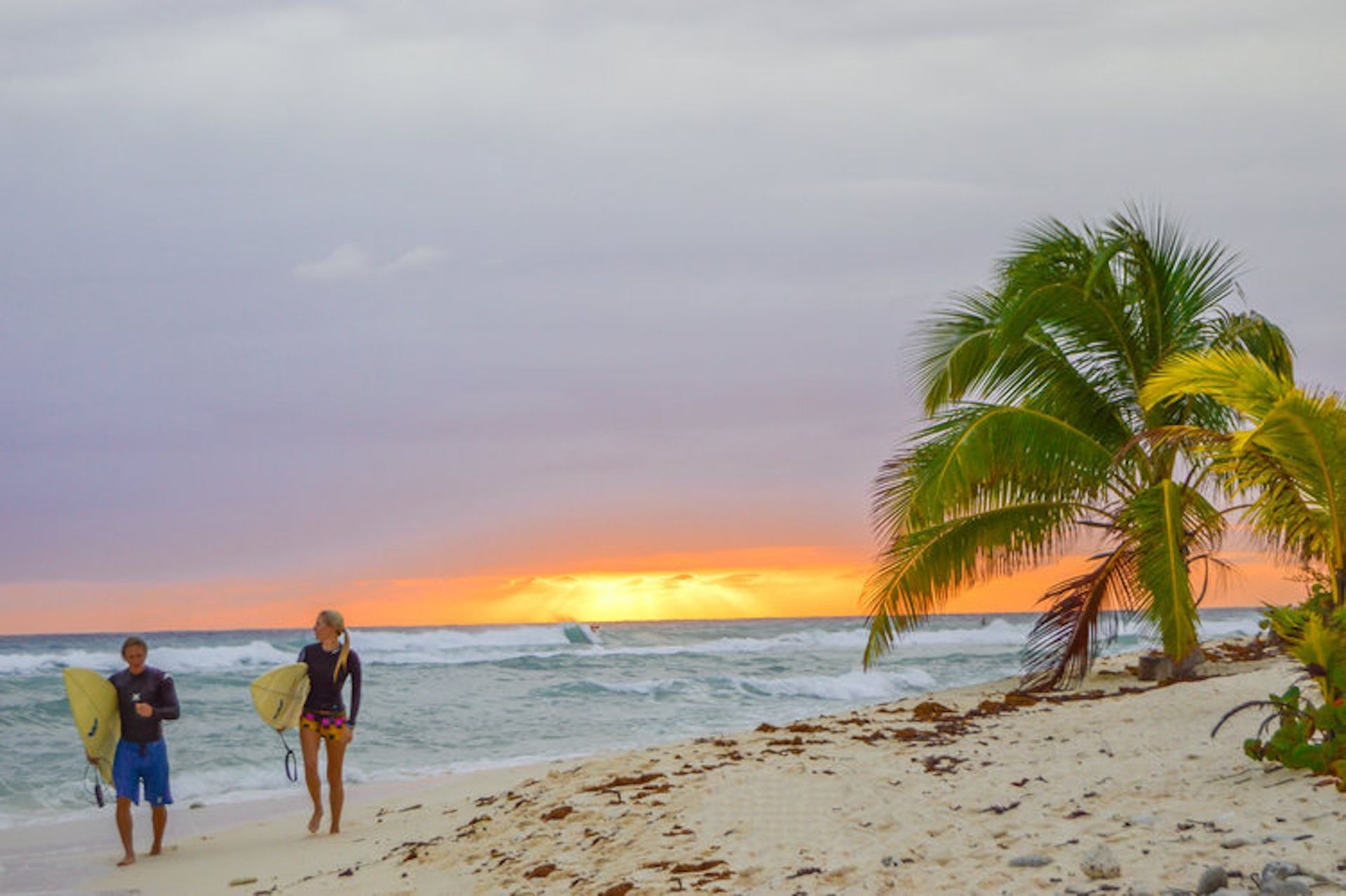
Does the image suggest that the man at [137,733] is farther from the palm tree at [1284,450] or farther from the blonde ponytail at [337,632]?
the palm tree at [1284,450]

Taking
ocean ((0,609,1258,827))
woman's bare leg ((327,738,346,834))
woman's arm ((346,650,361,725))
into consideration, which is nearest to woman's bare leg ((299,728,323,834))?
woman's bare leg ((327,738,346,834))

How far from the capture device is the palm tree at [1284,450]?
25.8 feet

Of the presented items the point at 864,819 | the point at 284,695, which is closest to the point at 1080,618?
the point at 864,819

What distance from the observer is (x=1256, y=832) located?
511 cm

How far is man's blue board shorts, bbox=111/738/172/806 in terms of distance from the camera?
9.34 meters

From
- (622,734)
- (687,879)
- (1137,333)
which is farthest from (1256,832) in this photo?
(622,734)

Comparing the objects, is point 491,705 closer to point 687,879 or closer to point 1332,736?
point 687,879

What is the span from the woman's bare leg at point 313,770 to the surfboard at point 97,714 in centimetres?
148

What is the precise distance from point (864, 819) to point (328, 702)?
198 inches

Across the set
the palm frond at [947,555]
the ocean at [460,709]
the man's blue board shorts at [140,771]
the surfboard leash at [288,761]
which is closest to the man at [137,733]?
the man's blue board shorts at [140,771]

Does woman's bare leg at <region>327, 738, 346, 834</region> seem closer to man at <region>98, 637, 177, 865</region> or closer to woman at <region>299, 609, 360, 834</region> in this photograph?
woman at <region>299, 609, 360, 834</region>

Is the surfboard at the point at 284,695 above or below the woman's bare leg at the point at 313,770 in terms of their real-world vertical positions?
above

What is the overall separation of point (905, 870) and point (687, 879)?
118cm

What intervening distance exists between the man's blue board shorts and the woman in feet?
3.73
